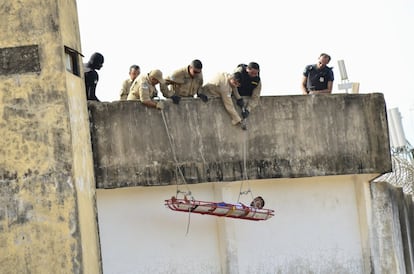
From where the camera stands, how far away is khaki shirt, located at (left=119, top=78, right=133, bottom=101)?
830 inches

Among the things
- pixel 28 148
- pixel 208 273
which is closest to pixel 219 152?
pixel 208 273

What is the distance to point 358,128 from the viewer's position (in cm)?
2092

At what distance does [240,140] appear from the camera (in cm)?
2008

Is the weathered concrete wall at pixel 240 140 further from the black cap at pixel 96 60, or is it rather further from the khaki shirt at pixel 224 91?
the black cap at pixel 96 60

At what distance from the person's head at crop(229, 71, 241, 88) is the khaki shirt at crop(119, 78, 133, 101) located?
212 centimetres

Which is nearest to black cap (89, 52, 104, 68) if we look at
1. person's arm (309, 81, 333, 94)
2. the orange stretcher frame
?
the orange stretcher frame

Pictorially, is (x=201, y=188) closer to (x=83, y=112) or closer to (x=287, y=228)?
(x=287, y=228)

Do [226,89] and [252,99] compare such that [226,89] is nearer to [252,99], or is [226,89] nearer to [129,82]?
[252,99]

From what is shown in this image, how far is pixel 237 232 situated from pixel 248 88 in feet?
8.21

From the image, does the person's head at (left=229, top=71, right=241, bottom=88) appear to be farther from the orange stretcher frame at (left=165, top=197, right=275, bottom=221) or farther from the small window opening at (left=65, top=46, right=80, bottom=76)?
the small window opening at (left=65, top=46, right=80, bottom=76)

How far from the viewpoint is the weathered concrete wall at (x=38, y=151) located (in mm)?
16344

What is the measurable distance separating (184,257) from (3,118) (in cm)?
453

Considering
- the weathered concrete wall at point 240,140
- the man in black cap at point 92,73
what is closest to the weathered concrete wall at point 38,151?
the weathered concrete wall at point 240,140

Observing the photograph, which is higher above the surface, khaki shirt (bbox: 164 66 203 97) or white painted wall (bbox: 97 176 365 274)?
khaki shirt (bbox: 164 66 203 97)
